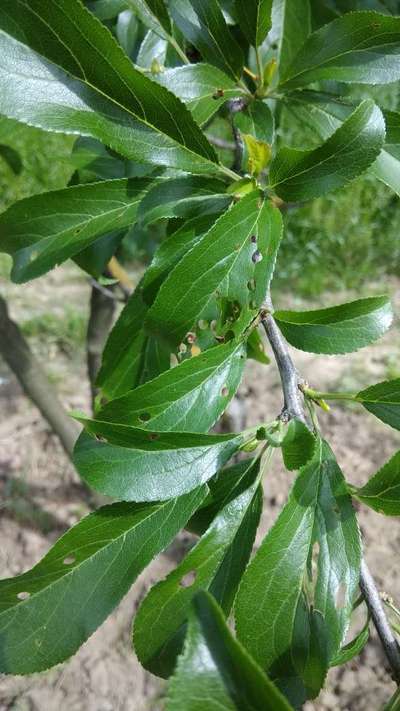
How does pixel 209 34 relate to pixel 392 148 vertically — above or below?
above

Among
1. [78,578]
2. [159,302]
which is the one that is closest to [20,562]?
[78,578]

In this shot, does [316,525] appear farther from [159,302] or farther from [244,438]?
[159,302]

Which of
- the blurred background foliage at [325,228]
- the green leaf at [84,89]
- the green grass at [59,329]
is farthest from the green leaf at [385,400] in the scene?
the blurred background foliage at [325,228]

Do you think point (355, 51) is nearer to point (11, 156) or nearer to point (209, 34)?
point (209, 34)

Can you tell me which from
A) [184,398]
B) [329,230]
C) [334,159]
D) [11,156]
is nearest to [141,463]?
[184,398]

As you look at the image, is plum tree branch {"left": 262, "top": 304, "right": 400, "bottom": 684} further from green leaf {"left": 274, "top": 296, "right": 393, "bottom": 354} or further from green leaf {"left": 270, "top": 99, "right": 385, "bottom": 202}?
green leaf {"left": 270, "top": 99, "right": 385, "bottom": 202}

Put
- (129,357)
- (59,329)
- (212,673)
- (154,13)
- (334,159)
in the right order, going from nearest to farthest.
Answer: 1. (212,673)
2. (334,159)
3. (154,13)
4. (129,357)
5. (59,329)

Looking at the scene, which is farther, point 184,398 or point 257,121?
point 257,121
